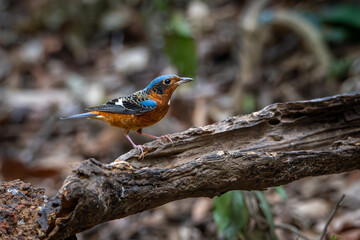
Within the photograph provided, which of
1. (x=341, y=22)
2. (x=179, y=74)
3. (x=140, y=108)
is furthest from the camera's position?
(x=341, y=22)

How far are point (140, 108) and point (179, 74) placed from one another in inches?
85.6

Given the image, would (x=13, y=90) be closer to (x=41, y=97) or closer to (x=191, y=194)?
(x=41, y=97)

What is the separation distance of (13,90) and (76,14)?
2559 mm

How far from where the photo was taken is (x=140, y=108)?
4.34 meters

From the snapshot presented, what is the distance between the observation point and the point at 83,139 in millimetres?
8297

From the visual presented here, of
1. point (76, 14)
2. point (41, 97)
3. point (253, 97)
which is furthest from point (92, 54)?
point (253, 97)

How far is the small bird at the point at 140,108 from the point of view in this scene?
14.3 ft

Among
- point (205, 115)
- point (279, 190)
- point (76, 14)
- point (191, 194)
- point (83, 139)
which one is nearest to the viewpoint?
point (191, 194)

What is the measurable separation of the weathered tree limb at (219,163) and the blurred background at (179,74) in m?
0.91

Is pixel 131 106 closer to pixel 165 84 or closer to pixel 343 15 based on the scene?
pixel 165 84

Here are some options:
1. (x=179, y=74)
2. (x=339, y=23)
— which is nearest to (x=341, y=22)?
(x=339, y=23)

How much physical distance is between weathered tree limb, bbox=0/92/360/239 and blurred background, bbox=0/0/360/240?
35.8 inches

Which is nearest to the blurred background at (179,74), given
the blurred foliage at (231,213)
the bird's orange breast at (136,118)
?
the blurred foliage at (231,213)

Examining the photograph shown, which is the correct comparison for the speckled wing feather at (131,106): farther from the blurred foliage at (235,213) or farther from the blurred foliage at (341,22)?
the blurred foliage at (341,22)
